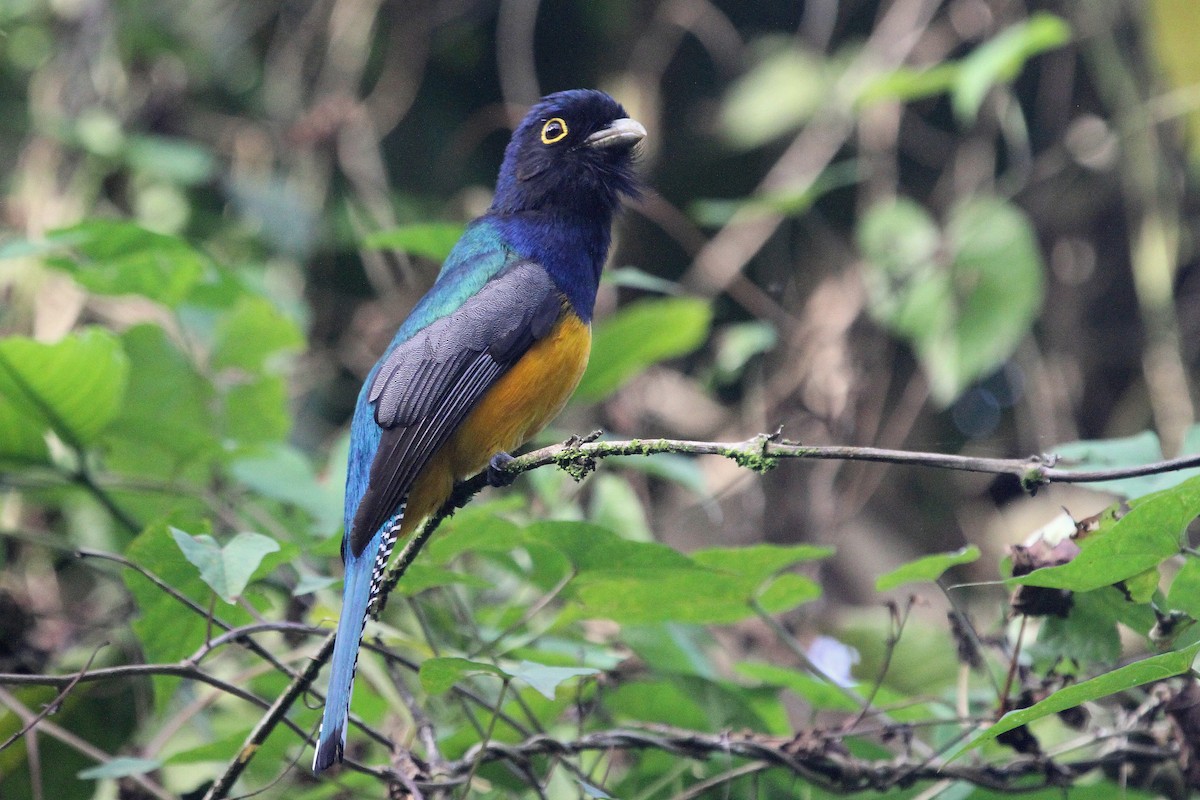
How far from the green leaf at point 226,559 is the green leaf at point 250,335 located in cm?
172

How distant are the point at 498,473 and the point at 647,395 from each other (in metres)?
2.65

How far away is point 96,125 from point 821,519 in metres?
3.43

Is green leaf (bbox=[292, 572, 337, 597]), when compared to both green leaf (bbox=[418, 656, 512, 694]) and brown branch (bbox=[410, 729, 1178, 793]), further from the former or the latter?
brown branch (bbox=[410, 729, 1178, 793])

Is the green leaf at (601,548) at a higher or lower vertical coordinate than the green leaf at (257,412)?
higher

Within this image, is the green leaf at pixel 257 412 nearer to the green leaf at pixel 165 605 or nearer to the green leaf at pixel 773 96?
the green leaf at pixel 165 605

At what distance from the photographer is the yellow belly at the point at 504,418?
3.12 meters

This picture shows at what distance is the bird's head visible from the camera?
3.71 meters

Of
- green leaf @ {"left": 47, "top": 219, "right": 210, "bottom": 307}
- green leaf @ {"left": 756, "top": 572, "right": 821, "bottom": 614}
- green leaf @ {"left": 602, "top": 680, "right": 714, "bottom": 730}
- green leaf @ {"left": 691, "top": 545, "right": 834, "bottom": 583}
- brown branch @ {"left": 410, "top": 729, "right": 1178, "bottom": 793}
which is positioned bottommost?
green leaf @ {"left": 602, "top": 680, "right": 714, "bottom": 730}

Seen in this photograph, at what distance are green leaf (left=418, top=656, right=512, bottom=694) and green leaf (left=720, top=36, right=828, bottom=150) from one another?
390 cm

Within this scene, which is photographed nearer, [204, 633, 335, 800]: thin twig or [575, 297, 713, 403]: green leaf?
[204, 633, 335, 800]: thin twig

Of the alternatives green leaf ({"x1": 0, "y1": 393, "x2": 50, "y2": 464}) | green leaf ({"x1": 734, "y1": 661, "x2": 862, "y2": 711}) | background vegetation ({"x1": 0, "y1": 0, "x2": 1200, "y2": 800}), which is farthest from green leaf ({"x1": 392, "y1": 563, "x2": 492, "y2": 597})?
green leaf ({"x1": 0, "y1": 393, "x2": 50, "y2": 464})

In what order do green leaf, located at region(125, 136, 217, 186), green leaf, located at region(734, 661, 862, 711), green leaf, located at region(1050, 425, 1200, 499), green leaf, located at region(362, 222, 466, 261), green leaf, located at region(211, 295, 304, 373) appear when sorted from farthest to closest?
green leaf, located at region(125, 136, 217, 186)
green leaf, located at region(211, 295, 304, 373)
green leaf, located at region(362, 222, 466, 261)
green leaf, located at region(734, 661, 862, 711)
green leaf, located at region(1050, 425, 1200, 499)

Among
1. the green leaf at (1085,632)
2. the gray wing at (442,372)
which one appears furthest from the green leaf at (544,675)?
the green leaf at (1085,632)

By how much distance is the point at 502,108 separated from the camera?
5809mm
